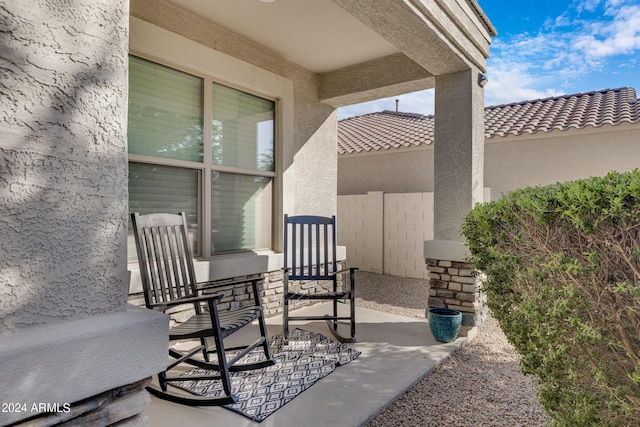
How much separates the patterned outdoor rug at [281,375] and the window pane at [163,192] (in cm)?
131

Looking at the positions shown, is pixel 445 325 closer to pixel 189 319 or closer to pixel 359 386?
pixel 359 386

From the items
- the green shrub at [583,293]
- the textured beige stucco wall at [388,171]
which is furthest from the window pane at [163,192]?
the textured beige stucco wall at [388,171]

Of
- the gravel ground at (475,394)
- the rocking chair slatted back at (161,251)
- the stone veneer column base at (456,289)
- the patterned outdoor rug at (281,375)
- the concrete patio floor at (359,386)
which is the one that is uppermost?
the rocking chair slatted back at (161,251)

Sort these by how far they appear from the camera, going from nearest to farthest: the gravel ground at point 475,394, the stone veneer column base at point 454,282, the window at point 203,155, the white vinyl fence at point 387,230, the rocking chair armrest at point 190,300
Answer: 1. the rocking chair armrest at point 190,300
2. the gravel ground at point 475,394
3. the window at point 203,155
4. the stone veneer column base at point 454,282
5. the white vinyl fence at point 387,230

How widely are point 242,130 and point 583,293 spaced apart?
137 inches

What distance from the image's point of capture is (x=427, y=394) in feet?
8.81

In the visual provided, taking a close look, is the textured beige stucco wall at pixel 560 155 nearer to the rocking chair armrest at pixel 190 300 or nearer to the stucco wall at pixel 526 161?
the stucco wall at pixel 526 161

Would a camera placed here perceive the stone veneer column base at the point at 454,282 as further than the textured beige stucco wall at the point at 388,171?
No

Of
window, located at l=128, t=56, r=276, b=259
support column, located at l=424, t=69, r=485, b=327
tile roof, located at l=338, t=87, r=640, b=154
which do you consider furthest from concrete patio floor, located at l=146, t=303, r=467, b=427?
tile roof, located at l=338, t=87, r=640, b=154

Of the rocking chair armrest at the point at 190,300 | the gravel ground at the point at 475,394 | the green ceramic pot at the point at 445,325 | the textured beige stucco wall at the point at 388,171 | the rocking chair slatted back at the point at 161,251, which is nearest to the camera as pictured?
the rocking chair armrest at the point at 190,300

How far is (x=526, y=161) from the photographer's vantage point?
7.18 m

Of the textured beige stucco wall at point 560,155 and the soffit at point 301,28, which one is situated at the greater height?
the soffit at point 301,28

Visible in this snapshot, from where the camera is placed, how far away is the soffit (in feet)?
11.2

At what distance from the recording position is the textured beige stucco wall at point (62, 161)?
1.03 m
